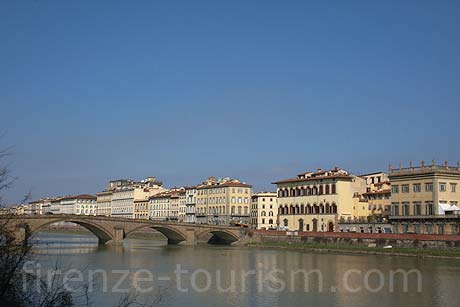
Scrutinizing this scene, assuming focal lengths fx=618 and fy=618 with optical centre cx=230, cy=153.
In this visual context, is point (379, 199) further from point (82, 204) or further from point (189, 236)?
point (82, 204)

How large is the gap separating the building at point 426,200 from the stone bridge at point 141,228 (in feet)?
73.7

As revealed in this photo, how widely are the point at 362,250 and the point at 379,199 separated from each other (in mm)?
14751

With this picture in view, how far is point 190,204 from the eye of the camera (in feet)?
373

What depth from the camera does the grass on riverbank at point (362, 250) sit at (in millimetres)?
52719

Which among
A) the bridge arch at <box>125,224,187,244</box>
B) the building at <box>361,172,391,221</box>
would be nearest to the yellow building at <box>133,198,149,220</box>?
the bridge arch at <box>125,224,187,244</box>

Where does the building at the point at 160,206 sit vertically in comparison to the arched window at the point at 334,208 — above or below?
above

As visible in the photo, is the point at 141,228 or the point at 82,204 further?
the point at 82,204

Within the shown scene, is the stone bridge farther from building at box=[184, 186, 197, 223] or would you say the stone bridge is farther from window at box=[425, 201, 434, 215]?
building at box=[184, 186, 197, 223]

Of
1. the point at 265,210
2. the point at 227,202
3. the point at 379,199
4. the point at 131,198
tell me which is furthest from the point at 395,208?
the point at 131,198

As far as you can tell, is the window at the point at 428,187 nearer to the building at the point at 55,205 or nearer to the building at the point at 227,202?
the building at the point at 227,202

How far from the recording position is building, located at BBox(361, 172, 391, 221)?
239 feet

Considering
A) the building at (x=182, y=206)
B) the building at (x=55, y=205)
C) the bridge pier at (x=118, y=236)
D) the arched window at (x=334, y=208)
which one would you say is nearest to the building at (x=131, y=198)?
the building at (x=182, y=206)

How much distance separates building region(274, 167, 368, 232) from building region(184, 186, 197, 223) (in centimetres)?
3083

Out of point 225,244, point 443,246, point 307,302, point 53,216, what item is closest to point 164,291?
point 307,302
